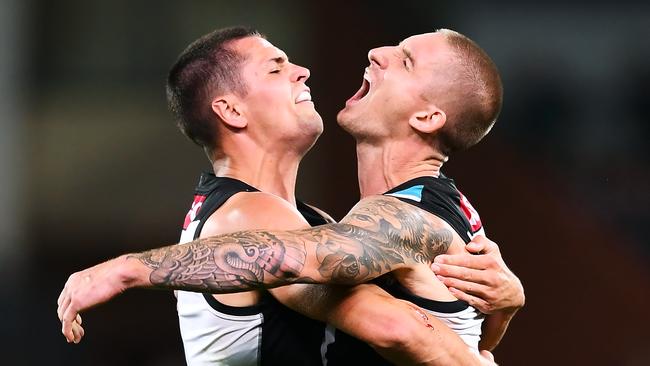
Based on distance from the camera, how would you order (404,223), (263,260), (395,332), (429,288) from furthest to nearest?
(429,288), (404,223), (395,332), (263,260)

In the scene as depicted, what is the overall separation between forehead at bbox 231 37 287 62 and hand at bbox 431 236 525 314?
3.63ft

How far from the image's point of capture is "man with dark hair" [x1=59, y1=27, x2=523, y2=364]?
10.8ft

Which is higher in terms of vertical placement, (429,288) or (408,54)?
(408,54)

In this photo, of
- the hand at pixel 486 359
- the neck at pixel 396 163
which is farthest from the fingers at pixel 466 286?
the neck at pixel 396 163

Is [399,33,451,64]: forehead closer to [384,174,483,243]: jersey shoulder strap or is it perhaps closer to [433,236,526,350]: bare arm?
[384,174,483,243]: jersey shoulder strap

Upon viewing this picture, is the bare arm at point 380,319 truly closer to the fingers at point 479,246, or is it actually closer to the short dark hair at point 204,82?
the fingers at point 479,246

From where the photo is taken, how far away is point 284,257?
3.31m

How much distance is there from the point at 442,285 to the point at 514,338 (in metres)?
4.58

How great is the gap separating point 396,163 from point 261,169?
0.51 metres

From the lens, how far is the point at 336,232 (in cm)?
342

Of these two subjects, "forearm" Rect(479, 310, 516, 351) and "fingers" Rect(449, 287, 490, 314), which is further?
"forearm" Rect(479, 310, 516, 351)

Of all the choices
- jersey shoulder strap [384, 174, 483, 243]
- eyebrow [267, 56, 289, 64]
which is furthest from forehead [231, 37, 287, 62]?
jersey shoulder strap [384, 174, 483, 243]

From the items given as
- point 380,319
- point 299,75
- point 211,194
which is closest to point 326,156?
point 299,75

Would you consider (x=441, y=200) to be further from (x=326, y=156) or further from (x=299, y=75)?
(x=326, y=156)
